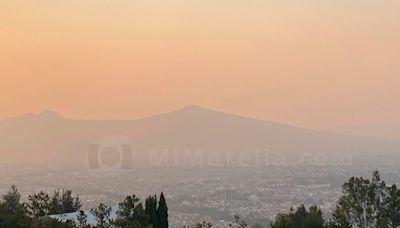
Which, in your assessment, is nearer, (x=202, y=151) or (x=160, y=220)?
(x=160, y=220)

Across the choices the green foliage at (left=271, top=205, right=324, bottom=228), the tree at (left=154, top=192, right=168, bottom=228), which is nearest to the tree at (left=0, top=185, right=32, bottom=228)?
the tree at (left=154, top=192, right=168, bottom=228)

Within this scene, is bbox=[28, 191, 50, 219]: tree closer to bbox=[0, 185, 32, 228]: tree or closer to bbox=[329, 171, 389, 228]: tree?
bbox=[0, 185, 32, 228]: tree

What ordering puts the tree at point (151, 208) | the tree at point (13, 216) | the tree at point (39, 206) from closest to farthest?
the tree at point (13, 216)
the tree at point (151, 208)
the tree at point (39, 206)

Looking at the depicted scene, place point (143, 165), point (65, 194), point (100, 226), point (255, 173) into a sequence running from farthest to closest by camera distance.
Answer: point (143, 165)
point (255, 173)
point (65, 194)
point (100, 226)

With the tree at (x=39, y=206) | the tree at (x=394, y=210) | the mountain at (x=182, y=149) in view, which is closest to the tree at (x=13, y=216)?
the tree at (x=39, y=206)

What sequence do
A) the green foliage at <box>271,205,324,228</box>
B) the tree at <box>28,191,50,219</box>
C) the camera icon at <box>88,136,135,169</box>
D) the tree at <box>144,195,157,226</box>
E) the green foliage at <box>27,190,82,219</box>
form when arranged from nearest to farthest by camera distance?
the tree at <box>144,195,157,226</box>, the green foliage at <box>271,205,324,228</box>, the tree at <box>28,191,50,219</box>, the green foliage at <box>27,190,82,219</box>, the camera icon at <box>88,136,135,169</box>

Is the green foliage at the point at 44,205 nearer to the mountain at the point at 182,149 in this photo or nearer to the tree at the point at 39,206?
the tree at the point at 39,206

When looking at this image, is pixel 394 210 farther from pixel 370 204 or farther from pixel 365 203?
pixel 365 203

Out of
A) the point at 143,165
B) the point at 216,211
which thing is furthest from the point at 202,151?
the point at 216,211

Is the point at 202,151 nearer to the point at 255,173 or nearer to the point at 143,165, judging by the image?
the point at 143,165
